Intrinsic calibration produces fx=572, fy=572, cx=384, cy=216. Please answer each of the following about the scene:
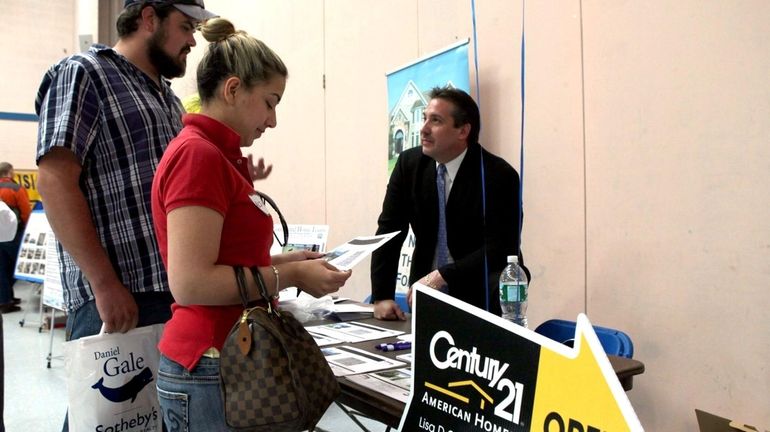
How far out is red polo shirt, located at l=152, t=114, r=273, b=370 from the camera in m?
0.89

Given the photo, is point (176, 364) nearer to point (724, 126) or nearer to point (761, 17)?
point (724, 126)

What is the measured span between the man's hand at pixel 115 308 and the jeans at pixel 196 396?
1.23 feet

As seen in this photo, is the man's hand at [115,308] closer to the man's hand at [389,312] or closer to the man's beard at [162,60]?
the man's beard at [162,60]

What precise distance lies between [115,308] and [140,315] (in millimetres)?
90

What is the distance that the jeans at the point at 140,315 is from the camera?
1340 millimetres

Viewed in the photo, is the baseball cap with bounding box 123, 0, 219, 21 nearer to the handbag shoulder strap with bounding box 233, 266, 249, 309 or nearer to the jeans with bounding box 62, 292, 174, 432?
the jeans with bounding box 62, 292, 174, 432

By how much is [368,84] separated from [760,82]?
2388mm

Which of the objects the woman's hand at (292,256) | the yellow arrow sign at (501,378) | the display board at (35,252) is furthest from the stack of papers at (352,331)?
the display board at (35,252)

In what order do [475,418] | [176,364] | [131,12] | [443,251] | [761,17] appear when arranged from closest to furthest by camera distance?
1. [475,418]
2. [176,364]
3. [131,12]
4. [761,17]
5. [443,251]

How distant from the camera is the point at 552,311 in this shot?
99.3 inches

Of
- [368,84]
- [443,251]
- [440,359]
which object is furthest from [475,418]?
[368,84]

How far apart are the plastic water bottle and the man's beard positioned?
3.81ft

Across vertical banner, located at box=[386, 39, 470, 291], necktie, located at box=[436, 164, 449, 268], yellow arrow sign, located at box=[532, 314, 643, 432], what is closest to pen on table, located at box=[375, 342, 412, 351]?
necktie, located at box=[436, 164, 449, 268]

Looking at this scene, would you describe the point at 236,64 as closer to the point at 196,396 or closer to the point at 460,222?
the point at 196,396
